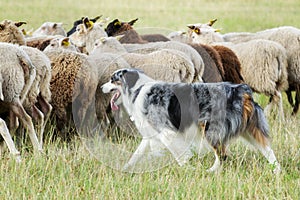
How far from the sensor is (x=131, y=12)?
26297mm

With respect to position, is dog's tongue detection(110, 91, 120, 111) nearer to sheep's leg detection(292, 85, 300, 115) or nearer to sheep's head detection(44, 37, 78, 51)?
sheep's head detection(44, 37, 78, 51)

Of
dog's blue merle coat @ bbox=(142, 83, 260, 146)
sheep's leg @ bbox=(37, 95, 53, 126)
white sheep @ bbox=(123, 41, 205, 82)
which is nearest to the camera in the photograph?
dog's blue merle coat @ bbox=(142, 83, 260, 146)

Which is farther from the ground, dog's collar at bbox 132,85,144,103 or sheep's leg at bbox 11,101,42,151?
dog's collar at bbox 132,85,144,103

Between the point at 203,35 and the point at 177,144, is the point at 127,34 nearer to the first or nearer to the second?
the point at 203,35

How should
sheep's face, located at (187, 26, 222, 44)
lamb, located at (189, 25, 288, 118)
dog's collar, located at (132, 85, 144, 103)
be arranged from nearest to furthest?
dog's collar, located at (132, 85, 144, 103) → lamb, located at (189, 25, 288, 118) → sheep's face, located at (187, 26, 222, 44)

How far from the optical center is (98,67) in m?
7.86

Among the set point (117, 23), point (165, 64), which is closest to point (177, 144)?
point (165, 64)

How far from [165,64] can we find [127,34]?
2.80 meters

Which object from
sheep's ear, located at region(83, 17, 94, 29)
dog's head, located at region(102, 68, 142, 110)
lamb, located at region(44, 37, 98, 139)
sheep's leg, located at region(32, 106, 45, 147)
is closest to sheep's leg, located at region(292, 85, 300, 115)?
sheep's ear, located at region(83, 17, 94, 29)

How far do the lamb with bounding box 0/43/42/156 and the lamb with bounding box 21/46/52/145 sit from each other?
0.25 m

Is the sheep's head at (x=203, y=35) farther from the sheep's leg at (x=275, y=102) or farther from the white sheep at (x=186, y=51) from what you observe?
the white sheep at (x=186, y=51)

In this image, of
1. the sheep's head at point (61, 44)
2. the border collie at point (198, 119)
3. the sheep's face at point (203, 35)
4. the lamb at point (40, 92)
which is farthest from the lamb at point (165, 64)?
the sheep's face at point (203, 35)

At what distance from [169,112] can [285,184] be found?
4.16ft

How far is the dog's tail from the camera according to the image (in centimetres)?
611
